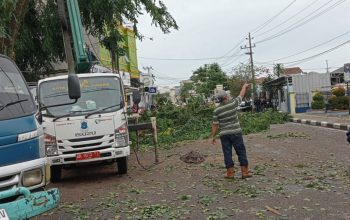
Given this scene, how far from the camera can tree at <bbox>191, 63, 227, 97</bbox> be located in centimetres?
8425

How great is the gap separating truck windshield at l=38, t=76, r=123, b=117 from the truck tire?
1241 mm

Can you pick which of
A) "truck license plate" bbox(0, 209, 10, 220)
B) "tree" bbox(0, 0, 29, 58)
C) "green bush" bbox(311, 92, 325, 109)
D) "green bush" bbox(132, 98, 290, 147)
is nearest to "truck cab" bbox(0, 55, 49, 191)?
"truck license plate" bbox(0, 209, 10, 220)

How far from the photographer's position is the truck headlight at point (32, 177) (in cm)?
508

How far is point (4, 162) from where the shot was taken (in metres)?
4.91

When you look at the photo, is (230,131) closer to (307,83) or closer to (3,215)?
(3,215)

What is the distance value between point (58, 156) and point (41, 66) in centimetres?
1131

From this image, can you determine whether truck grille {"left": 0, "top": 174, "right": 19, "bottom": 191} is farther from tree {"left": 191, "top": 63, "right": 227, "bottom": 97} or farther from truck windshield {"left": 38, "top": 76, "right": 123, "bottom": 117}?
tree {"left": 191, "top": 63, "right": 227, "bottom": 97}

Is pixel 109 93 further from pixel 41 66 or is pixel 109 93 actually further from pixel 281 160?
pixel 41 66

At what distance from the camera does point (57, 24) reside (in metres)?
18.9

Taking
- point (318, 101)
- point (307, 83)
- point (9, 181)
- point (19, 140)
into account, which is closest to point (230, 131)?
point (19, 140)

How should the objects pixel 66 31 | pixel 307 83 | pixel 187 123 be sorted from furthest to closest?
1. pixel 307 83
2. pixel 187 123
3. pixel 66 31

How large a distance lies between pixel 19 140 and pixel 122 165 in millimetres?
6445

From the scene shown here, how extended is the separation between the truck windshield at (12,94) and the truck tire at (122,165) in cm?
540

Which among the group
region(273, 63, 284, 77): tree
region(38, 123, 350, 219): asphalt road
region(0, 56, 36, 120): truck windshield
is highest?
region(273, 63, 284, 77): tree
